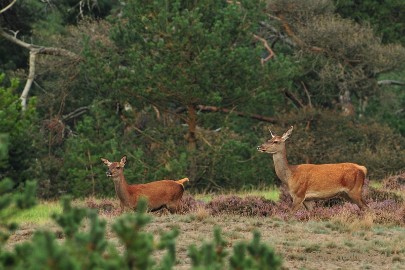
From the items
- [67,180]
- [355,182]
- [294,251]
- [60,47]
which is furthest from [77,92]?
[294,251]

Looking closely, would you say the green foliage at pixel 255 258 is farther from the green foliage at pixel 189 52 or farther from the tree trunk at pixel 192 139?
the tree trunk at pixel 192 139

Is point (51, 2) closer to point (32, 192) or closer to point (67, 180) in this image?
point (67, 180)

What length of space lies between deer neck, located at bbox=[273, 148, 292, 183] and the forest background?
27.4 feet

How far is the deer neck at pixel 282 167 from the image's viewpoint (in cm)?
1800

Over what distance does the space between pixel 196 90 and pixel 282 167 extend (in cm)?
1143

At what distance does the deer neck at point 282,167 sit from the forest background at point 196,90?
27.4 feet

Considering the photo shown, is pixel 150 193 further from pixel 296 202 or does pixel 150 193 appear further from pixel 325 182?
pixel 325 182

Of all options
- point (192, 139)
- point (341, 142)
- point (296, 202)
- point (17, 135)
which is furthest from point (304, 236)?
point (341, 142)

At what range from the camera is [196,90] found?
1155 inches

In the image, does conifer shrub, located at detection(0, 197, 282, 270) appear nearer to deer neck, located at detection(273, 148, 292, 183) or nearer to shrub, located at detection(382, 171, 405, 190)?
deer neck, located at detection(273, 148, 292, 183)

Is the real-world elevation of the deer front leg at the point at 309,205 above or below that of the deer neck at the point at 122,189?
below

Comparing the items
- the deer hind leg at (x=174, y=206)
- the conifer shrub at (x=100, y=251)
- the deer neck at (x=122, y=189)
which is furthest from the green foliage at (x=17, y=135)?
the conifer shrub at (x=100, y=251)

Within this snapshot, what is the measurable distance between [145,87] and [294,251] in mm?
16825

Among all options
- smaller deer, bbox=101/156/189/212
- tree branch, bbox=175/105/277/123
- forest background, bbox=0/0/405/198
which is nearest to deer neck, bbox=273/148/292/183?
smaller deer, bbox=101/156/189/212
